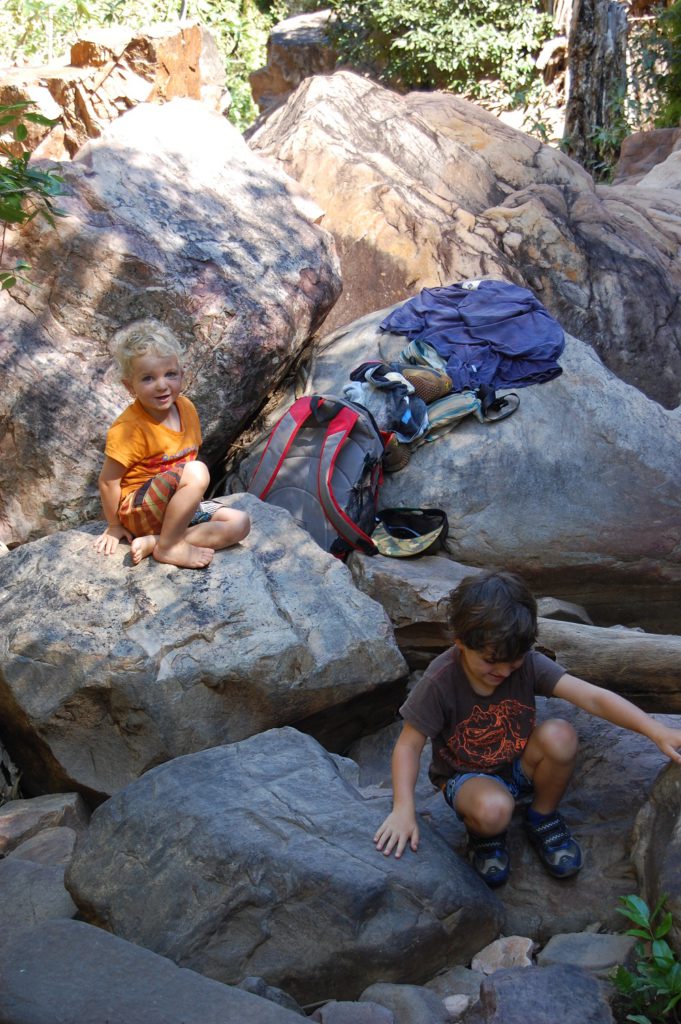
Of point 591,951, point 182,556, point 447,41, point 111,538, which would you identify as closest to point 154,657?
point 182,556

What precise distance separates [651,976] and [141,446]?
7.99ft

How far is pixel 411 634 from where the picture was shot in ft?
14.5

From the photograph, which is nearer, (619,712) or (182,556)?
(619,712)

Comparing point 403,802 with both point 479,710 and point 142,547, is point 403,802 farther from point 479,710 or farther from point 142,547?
point 142,547

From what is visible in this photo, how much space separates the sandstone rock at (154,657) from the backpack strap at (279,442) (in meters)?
1.31

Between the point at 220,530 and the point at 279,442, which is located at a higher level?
the point at 220,530

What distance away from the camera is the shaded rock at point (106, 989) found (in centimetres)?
201

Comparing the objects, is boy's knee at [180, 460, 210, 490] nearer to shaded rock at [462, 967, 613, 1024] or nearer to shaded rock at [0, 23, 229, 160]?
shaded rock at [462, 967, 613, 1024]

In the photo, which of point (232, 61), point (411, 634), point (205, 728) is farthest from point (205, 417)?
point (232, 61)

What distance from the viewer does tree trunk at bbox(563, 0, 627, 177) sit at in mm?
11555

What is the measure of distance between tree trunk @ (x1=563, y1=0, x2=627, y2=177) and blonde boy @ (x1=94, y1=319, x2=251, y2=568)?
9.63 m

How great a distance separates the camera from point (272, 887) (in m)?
2.45

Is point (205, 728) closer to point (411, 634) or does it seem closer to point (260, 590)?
point (260, 590)

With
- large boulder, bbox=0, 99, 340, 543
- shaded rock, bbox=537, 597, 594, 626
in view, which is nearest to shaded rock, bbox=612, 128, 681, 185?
large boulder, bbox=0, 99, 340, 543
